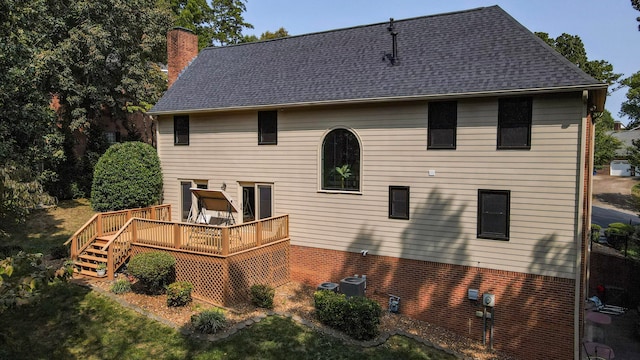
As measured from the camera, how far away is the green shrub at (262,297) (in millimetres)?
11609

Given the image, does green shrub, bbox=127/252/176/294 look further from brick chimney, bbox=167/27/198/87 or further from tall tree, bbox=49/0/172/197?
tall tree, bbox=49/0/172/197

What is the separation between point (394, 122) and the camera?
12.2 m

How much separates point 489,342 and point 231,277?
24.4ft

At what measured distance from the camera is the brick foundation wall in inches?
412

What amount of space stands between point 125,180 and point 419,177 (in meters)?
11.2

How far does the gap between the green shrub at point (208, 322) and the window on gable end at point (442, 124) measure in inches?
291

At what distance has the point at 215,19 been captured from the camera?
38.3 metres

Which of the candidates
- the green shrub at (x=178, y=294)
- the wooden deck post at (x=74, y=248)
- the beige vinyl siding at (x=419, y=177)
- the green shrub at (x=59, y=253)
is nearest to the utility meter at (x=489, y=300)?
the beige vinyl siding at (x=419, y=177)

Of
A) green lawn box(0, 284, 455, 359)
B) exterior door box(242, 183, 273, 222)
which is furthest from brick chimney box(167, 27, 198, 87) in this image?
green lawn box(0, 284, 455, 359)

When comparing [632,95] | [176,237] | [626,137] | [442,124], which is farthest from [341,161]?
[626,137]

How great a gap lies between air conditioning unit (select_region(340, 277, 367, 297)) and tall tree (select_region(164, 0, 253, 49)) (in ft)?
98.8

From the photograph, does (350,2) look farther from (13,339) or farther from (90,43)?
(13,339)

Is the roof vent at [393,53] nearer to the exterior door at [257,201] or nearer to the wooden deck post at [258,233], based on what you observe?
the exterior door at [257,201]

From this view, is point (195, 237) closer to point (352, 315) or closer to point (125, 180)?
point (352, 315)
